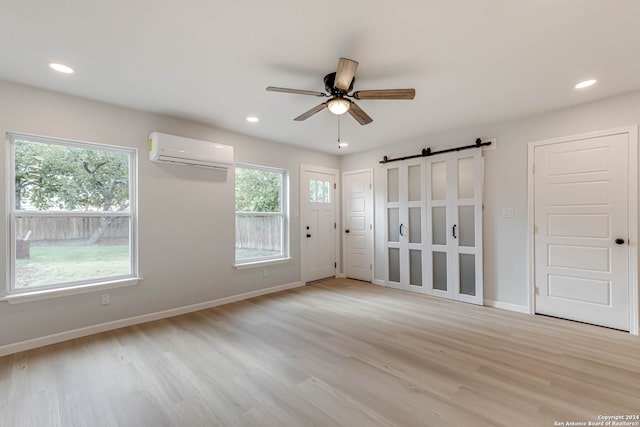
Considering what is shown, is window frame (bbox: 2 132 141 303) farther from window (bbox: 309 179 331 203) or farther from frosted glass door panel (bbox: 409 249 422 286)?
frosted glass door panel (bbox: 409 249 422 286)

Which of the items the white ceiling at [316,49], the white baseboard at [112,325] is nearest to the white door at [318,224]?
the white baseboard at [112,325]

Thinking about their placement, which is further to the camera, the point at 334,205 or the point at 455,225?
the point at 334,205

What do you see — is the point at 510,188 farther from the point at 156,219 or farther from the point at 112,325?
the point at 112,325

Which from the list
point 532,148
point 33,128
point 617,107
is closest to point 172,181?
point 33,128

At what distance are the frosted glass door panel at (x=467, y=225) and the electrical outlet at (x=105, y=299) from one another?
446 centimetres

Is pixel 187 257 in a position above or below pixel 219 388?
above

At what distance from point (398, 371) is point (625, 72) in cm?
323

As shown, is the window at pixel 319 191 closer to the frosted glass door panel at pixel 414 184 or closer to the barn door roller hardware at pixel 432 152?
the barn door roller hardware at pixel 432 152

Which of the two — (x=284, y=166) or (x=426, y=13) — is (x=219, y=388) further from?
(x=284, y=166)

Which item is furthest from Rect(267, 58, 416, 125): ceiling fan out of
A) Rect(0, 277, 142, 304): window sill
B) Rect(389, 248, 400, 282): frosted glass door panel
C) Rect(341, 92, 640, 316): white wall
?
Rect(389, 248, 400, 282): frosted glass door panel

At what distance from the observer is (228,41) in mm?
2080

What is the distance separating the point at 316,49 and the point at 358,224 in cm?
372

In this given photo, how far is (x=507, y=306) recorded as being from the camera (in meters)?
3.73

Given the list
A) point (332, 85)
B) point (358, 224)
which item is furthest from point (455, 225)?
point (332, 85)
